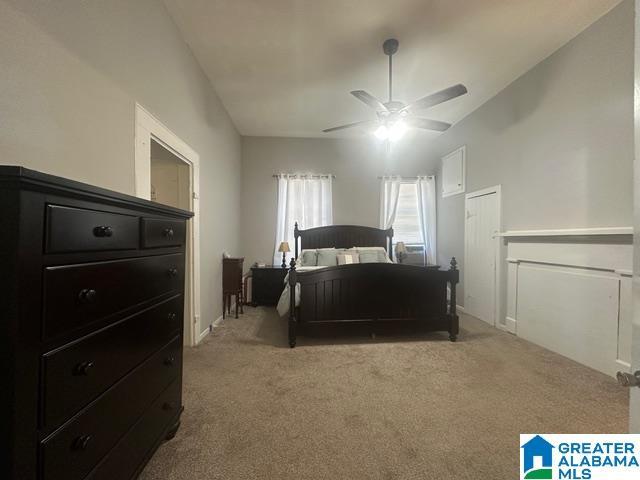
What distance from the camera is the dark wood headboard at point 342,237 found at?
4648 mm

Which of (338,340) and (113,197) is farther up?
(113,197)

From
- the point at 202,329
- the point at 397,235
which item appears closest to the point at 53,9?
the point at 202,329

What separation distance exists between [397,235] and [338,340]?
2627 mm

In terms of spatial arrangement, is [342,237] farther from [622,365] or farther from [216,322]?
[622,365]

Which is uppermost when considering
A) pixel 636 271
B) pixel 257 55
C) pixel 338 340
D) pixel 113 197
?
pixel 257 55

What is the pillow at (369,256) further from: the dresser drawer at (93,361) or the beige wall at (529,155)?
the dresser drawer at (93,361)

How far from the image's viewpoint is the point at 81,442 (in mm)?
794

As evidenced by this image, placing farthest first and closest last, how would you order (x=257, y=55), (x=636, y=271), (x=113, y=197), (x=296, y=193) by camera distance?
(x=296, y=193) < (x=257, y=55) < (x=113, y=197) < (x=636, y=271)

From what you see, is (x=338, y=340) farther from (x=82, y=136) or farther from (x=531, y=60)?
(x=531, y=60)

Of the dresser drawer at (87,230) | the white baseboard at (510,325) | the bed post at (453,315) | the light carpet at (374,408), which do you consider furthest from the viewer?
the white baseboard at (510,325)

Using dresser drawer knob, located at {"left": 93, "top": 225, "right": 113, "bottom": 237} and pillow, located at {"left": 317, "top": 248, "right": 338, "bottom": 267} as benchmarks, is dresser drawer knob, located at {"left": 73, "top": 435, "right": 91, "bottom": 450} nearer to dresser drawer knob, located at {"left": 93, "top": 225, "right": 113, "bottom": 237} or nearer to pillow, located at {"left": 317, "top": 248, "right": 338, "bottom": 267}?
dresser drawer knob, located at {"left": 93, "top": 225, "right": 113, "bottom": 237}

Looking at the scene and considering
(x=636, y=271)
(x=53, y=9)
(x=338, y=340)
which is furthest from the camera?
(x=338, y=340)

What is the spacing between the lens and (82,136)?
4.32 feet

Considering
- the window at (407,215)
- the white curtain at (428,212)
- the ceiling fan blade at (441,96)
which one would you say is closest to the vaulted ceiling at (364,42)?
the ceiling fan blade at (441,96)
